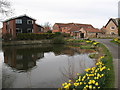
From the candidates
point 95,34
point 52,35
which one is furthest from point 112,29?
point 52,35

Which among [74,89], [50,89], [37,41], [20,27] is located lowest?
[50,89]

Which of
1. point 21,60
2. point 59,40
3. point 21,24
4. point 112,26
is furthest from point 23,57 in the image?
point 112,26

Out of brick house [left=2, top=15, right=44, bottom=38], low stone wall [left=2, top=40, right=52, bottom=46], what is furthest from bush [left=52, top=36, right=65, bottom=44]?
brick house [left=2, top=15, right=44, bottom=38]

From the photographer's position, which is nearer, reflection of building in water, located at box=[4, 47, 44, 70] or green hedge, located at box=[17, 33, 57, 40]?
reflection of building in water, located at box=[4, 47, 44, 70]

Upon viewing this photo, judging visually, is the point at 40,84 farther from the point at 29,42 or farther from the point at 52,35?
the point at 52,35

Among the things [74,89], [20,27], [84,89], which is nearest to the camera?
[84,89]

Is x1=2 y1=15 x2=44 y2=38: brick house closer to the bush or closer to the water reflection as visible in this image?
the bush

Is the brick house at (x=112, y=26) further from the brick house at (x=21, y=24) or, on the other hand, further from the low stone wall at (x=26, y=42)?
the brick house at (x=21, y=24)

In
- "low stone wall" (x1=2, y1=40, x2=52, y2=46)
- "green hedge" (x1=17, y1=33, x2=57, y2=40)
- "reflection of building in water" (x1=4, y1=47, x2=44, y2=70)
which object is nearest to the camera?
"reflection of building in water" (x1=4, y1=47, x2=44, y2=70)

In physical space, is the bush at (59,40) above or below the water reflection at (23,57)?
above

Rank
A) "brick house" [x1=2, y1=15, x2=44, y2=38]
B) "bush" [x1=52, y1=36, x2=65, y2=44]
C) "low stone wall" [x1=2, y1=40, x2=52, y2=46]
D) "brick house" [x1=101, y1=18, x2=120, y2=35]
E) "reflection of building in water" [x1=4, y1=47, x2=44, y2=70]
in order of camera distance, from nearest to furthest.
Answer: "reflection of building in water" [x1=4, y1=47, x2=44, y2=70], "low stone wall" [x1=2, y1=40, x2=52, y2=46], "bush" [x1=52, y1=36, x2=65, y2=44], "brick house" [x1=2, y1=15, x2=44, y2=38], "brick house" [x1=101, y1=18, x2=120, y2=35]

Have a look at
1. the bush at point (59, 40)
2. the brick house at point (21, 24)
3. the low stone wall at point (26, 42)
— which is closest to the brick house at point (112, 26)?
the bush at point (59, 40)

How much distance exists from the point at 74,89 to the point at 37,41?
30096 mm

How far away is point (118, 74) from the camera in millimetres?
6699
